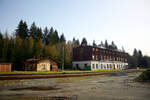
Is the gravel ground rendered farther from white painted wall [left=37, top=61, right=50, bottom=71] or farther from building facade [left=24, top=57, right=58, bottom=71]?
white painted wall [left=37, top=61, right=50, bottom=71]

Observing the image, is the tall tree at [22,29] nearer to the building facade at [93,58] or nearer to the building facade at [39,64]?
the building facade at [93,58]

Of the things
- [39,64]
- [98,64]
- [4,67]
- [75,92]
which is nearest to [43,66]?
[39,64]

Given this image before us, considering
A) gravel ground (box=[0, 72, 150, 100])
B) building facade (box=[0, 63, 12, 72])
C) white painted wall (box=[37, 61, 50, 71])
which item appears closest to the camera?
gravel ground (box=[0, 72, 150, 100])

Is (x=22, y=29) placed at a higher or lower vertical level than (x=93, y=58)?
higher

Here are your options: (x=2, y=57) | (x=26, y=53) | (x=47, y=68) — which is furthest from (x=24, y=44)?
(x=47, y=68)

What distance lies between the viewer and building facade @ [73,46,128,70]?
54125 millimetres

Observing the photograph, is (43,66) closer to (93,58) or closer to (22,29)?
(93,58)

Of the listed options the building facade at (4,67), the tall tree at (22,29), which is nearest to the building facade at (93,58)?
the tall tree at (22,29)

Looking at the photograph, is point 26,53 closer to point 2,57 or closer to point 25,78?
point 2,57

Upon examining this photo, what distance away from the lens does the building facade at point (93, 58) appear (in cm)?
5412

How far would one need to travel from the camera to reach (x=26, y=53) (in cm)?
5131

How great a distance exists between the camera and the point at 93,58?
5484cm

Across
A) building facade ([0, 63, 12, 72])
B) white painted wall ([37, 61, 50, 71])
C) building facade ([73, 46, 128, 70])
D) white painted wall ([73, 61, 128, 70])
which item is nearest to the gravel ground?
building facade ([0, 63, 12, 72])

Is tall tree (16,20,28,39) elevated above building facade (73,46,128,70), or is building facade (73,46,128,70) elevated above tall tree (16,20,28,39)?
tall tree (16,20,28,39)
